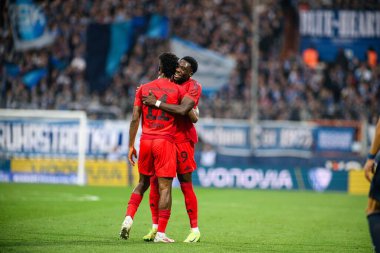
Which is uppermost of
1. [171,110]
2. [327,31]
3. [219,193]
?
[327,31]

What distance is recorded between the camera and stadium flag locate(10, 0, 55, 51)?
28.2 m

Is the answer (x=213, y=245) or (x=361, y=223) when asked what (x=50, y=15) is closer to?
(x=361, y=223)

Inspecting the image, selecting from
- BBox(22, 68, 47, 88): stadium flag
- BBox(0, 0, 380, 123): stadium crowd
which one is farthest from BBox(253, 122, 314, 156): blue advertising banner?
BBox(22, 68, 47, 88): stadium flag

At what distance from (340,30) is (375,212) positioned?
24.9 m

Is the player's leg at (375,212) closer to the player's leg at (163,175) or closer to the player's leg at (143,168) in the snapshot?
the player's leg at (163,175)

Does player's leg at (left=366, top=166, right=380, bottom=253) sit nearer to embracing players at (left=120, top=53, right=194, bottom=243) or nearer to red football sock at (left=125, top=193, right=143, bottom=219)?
embracing players at (left=120, top=53, right=194, bottom=243)

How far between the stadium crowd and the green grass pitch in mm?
7240

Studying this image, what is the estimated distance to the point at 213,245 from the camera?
392 inches

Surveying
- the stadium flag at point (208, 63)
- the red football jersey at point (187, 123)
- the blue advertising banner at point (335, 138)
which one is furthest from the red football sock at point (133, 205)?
the stadium flag at point (208, 63)

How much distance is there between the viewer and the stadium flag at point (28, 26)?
28234 mm

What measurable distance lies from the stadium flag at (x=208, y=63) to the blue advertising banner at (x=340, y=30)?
11.7 feet

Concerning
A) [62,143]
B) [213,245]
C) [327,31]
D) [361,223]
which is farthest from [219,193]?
[213,245]

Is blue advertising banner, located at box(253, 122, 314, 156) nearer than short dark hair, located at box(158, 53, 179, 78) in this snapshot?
No

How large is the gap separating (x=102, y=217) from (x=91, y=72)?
17.4m
